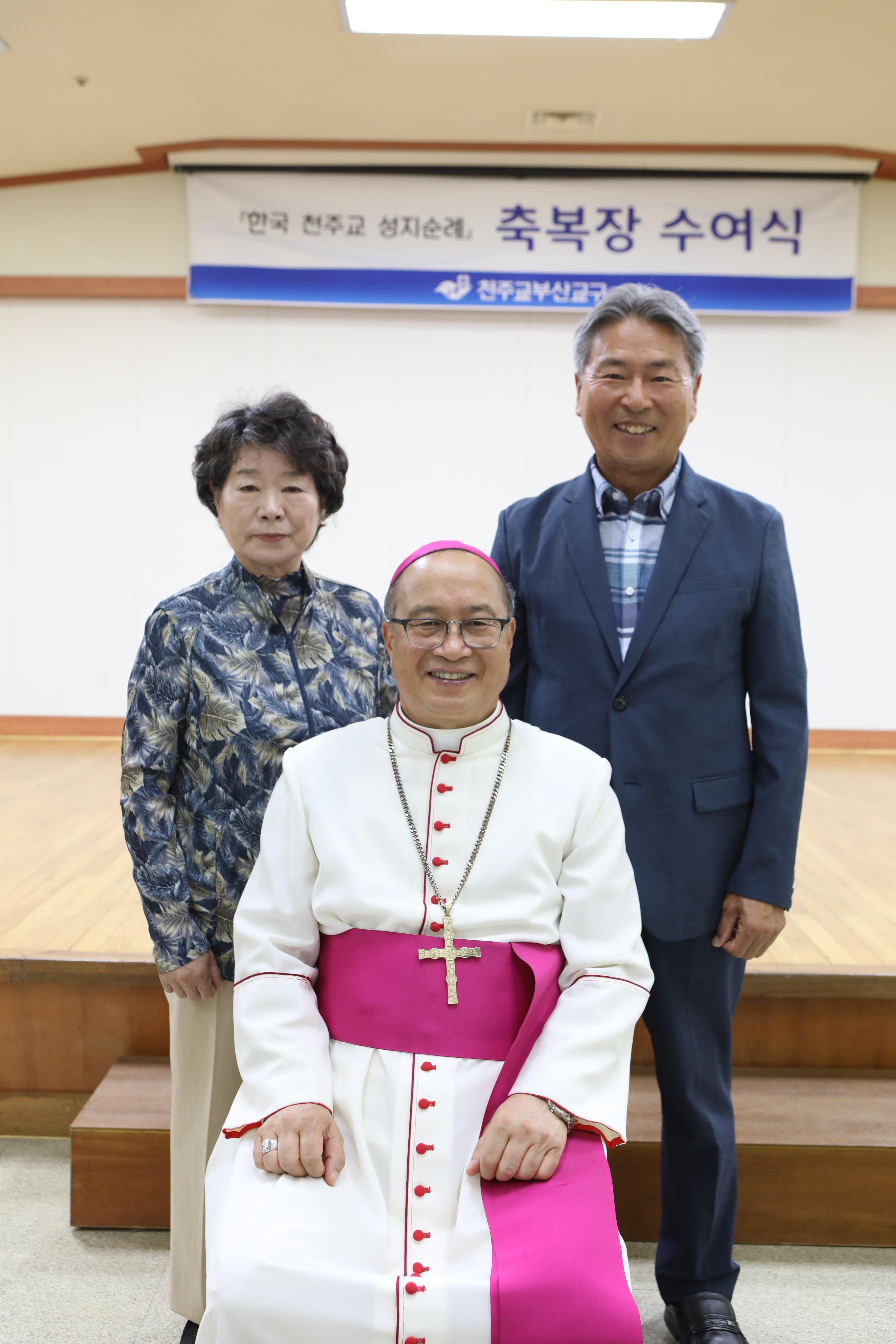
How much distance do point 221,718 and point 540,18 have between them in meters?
4.05

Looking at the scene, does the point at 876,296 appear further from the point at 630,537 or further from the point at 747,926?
the point at 747,926

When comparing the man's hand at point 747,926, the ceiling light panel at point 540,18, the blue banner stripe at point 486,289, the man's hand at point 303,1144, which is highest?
the ceiling light panel at point 540,18

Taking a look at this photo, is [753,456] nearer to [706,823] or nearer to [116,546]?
[116,546]

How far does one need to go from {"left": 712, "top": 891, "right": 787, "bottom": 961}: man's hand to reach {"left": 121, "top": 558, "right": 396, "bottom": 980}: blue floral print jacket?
74 cm

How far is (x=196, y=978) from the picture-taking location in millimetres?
1748

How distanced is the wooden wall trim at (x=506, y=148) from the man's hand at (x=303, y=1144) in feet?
18.7

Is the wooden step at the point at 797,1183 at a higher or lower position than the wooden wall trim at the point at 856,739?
lower

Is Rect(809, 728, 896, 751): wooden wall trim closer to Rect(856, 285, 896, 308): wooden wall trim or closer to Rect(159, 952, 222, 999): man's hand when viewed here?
Rect(856, 285, 896, 308): wooden wall trim

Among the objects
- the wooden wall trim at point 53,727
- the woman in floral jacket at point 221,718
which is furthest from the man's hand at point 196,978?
the wooden wall trim at point 53,727

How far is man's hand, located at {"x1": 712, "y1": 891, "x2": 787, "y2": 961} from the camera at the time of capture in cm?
181

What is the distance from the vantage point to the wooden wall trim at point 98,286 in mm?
6328

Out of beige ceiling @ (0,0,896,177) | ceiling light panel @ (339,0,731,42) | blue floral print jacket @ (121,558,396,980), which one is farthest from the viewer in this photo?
beige ceiling @ (0,0,896,177)

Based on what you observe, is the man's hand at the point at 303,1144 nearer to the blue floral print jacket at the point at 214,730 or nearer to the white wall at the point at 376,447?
the blue floral print jacket at the point at 214,730

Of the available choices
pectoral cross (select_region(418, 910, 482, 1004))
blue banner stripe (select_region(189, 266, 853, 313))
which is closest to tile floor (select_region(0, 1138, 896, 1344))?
pectoral cross (select_region(418, 910, 482, 1004))
